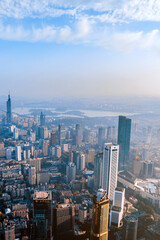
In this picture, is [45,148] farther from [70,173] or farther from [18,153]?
[70,173]

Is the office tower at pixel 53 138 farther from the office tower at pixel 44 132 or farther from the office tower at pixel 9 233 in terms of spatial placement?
the office tower at pixel 9 233

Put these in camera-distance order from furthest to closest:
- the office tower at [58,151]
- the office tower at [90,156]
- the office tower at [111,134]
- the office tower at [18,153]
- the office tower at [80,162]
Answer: the office tower at [58,151]
the office tower at [18,153]
the office tower at [111,134]
the office tower at [90,156]
the office tower at [80,162]

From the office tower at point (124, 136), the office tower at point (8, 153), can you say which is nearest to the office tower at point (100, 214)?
the office tower at point (124, 136)

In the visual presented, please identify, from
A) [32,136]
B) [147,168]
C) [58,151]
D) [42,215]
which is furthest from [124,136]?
[42,215]

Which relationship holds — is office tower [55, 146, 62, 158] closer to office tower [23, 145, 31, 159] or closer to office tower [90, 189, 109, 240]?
office tower [23, 145, 31, 159]

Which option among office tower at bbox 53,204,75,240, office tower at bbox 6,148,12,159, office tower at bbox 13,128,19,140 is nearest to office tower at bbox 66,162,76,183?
office tower at bbox 53,204,75,240

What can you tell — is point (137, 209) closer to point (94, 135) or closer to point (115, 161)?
point (115, 161)
